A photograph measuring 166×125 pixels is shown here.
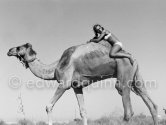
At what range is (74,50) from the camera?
9734 mm

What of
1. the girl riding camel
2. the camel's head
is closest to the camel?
the girl riding camel

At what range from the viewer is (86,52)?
9523 mm

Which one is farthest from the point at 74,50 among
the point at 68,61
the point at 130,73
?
the point at 130,73

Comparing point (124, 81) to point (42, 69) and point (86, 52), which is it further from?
point (42, 69)

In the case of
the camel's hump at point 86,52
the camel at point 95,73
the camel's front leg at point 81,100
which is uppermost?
the camel's hump at point 86,52

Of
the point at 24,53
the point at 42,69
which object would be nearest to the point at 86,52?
the point at 42,69

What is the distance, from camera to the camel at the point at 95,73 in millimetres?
9234

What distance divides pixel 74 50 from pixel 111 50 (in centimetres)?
106

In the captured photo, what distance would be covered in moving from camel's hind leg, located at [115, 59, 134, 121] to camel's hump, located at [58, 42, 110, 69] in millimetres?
566

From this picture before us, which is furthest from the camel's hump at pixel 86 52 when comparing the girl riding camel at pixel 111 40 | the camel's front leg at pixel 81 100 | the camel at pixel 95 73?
the camel's front leg at pixel 81 100

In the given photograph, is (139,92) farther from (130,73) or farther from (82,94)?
(82,94)

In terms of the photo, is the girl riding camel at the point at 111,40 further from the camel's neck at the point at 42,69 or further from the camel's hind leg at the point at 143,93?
the camel's neck at the point at 42,69

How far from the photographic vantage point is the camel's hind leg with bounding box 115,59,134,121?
914cm

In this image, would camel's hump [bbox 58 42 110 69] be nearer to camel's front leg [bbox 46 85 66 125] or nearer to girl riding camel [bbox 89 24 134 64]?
girl riding camel [bbox 89 24 134 64]
